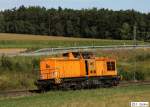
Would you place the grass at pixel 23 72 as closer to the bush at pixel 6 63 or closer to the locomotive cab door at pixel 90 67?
the bush at pixel 6 63

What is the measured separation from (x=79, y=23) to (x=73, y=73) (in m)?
133

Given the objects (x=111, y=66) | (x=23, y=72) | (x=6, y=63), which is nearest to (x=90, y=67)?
(x=111, y=66)

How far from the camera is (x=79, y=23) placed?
170 meters

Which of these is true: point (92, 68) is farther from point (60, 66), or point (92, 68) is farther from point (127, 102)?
point (127, 102)

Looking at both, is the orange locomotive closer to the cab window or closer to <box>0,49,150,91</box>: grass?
the cab window

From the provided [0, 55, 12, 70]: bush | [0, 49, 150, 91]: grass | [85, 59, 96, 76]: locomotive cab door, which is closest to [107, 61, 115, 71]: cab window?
[85, 59, 96, 76]: locomotive cab door

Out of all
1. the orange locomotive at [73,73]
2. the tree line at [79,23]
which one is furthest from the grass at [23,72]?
the tree line at [79,23]

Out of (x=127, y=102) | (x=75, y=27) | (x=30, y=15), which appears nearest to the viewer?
(x=127, y=102)

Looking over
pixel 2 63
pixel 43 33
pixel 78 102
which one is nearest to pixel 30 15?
pixel 43 33

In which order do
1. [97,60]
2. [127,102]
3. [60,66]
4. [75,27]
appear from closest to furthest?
[127,102] < [60,66] < [97,60] < [75,27]

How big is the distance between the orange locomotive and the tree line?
10899 cm

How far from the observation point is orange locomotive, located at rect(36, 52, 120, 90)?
3578 cm

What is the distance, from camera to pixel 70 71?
1447 inches

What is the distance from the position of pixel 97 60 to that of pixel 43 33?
12906 centimetres
